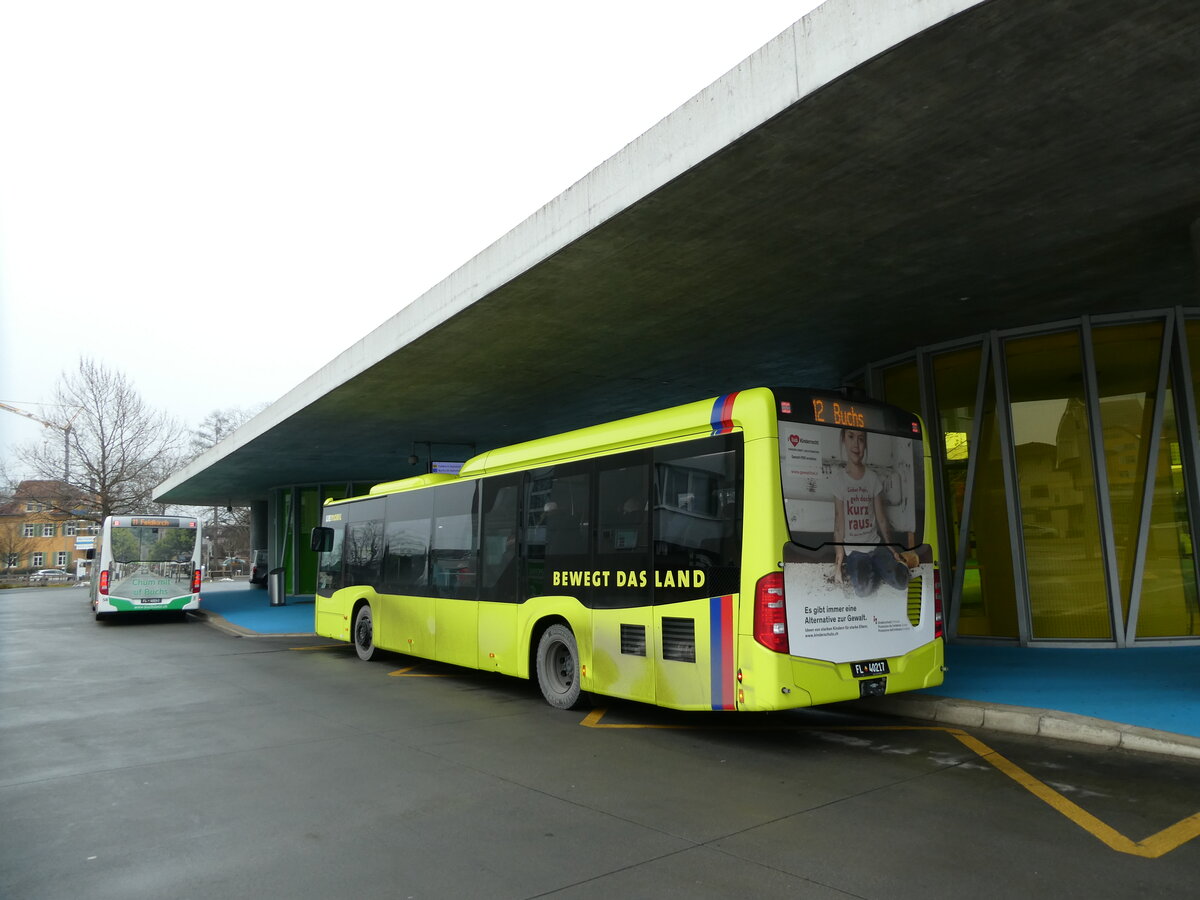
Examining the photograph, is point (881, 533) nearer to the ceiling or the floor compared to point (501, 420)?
nearer to the floor

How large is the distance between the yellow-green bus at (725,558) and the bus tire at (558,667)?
0.9 inches

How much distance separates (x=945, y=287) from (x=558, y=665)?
21.6 ft

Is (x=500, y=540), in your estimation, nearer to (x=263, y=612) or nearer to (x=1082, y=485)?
(x=1082, y=485)

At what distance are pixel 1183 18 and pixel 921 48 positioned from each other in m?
1.49

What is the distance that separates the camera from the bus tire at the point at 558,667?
8820 mm

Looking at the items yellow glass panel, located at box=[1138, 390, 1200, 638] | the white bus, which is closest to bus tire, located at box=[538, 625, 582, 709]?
yellow glass panel, located at box=[1138, 390, 1200, 638]

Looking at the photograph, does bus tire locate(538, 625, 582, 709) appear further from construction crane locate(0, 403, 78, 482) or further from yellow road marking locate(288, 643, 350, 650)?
construction crane locate(0, 403, 78, 482)

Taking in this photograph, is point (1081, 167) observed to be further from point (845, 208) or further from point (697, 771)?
point (697, 771)

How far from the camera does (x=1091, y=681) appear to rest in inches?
343

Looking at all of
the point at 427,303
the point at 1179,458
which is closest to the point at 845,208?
the point at 427,303

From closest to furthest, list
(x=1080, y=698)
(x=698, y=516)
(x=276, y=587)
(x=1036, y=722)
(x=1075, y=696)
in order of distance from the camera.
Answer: (x=1036, y=722) < (x=698, y=516) < (x=1080, y=698) < (x=1075, y=696) < (x=276, y=587)

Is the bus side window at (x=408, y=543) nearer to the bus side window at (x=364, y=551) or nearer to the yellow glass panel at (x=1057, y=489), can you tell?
the bus side window at (x=364, y=551)

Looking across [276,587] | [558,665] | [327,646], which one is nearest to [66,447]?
[276,587]

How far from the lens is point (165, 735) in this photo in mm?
7988
